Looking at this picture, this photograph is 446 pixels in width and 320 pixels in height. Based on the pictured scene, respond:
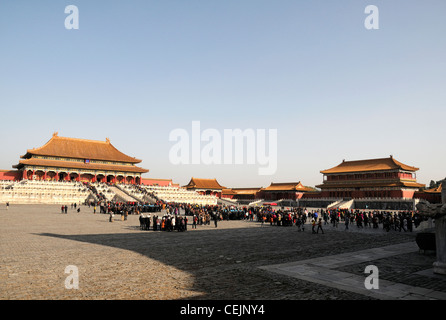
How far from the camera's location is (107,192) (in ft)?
176

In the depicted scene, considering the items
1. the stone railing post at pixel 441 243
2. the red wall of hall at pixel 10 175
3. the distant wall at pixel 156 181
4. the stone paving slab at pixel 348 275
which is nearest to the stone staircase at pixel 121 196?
the distant wall at pixel 156 181

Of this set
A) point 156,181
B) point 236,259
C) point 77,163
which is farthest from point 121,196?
point 236,259

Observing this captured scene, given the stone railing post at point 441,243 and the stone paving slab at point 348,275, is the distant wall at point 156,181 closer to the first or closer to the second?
the stone paving slab at point 348,275

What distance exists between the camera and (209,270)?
9953 millimetres

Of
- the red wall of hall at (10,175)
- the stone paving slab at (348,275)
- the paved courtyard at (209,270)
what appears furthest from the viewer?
the red wall of hall at (10,175)

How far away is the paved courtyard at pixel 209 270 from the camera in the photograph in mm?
7512

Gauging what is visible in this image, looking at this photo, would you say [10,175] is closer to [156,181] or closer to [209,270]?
[156,181]

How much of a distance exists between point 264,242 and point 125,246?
7.22 meters

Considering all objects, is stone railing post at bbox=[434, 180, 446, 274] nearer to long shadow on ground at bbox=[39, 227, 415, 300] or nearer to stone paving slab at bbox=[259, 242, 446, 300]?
stone paving slab at bbox=[259, 242, 446, 300]

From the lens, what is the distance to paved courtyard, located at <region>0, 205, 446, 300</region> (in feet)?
24.6

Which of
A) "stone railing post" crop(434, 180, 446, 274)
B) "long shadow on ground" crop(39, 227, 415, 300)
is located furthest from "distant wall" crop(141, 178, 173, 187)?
"stone railing post" crop(434, 180, 446, 274)

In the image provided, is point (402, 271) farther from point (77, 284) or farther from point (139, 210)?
point (139, 210)

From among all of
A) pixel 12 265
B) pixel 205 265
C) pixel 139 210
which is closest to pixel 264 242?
pixel 205 265
